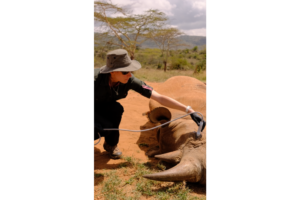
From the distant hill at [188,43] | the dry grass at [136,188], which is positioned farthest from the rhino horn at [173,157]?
the distant hill at [188,43]

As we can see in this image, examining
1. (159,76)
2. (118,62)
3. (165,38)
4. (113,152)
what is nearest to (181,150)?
(113,152)

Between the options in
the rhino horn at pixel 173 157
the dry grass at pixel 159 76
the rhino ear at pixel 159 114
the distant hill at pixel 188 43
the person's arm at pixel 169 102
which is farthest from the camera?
the distant hill at pixel 188 43

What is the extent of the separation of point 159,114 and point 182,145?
779mm

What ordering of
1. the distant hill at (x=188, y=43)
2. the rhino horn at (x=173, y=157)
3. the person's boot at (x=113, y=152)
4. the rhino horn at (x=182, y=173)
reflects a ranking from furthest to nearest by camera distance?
1. the distant hill at (x=188, y=43)
2. the person's boot at (x=113, y=152)
3. the rhino horn at (x=173, y=157)
4. the rhino horn at (x=182, y=173)

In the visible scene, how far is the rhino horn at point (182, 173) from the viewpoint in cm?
228

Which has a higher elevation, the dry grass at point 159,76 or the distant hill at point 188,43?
the distant hill at point 188,43

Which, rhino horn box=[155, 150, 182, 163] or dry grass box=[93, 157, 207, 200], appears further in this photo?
rhino horn box=[155, 150, 182, 163]

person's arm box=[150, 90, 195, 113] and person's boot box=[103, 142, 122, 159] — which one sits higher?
person's arm box=[150, 90, 195, 113]

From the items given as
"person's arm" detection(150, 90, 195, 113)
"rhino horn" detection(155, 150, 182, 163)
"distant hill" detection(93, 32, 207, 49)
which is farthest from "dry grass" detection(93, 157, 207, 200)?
"distant hill" detection(93, 32, 207, 49)

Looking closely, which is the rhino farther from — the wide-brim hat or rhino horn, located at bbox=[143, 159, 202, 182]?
the wide-brim hat

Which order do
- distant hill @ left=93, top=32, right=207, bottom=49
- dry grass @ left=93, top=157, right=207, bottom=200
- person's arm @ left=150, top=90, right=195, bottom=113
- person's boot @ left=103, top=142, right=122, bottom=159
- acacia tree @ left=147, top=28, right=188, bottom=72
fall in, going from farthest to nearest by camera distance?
1. distant hill @ left=93, top=32, right=207, bottom=49
2. acacia tree @ left=147, top=28, right=188, bottom=72
3. person's boot @ left=103, top=142, right=122, bottom=159
4. person's arm @ left=150, top=90, right=195, bottom=113
5. dry grass @ left=93, top=157, right=207, bottom=200

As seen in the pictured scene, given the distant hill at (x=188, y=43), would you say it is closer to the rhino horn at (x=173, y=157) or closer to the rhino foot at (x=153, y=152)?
the rhino foot at (x=153, y=152)

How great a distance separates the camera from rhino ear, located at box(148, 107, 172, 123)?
351 cm
